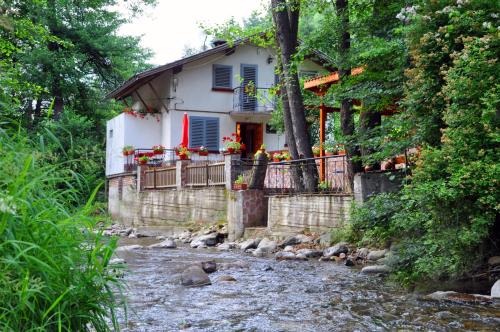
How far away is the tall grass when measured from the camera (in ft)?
10.8

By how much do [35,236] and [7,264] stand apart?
35cm

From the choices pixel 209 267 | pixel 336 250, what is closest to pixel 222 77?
pixel 336 250

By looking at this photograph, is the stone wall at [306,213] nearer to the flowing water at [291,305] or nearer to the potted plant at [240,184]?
the potted plant at [240,184]

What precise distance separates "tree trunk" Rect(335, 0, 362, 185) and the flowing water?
11.0 ft

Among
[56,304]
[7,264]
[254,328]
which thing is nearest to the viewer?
[7,264]

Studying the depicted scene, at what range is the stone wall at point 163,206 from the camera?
1880 cm

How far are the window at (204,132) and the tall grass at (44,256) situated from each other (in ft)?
74.8

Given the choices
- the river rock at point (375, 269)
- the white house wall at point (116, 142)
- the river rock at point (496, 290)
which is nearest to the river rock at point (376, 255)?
the river rock at point (375, 269)

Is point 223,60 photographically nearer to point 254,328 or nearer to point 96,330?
point 254,328

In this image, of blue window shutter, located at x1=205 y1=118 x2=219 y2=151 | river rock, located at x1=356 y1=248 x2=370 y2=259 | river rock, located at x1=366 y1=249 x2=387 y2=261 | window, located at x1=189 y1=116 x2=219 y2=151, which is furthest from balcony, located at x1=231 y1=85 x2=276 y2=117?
river rock, located at x1=366 y1=249 x2=387 y2=261

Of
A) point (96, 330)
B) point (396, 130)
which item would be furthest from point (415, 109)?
point (96, 330)

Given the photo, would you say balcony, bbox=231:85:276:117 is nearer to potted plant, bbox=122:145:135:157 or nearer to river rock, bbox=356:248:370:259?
potted plant, bbox=122:145:135:157

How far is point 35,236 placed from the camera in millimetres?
3613

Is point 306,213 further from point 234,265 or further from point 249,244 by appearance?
point 234,265
